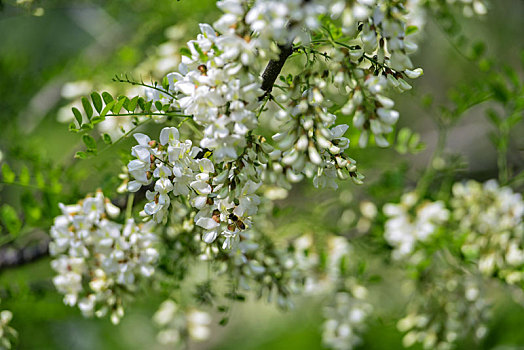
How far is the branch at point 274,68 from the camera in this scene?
518 millimetres

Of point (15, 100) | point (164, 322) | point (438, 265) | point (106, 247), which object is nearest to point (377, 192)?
point (438, 265)

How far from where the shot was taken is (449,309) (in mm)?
1058

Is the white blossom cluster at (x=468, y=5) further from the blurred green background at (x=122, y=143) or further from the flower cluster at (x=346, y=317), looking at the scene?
the flower cluster at (x=346, y=317)

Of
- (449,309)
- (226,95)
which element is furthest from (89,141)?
(449,309)

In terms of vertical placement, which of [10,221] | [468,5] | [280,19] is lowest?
[10,221]

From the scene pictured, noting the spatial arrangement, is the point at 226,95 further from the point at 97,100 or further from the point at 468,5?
the point at 468,5

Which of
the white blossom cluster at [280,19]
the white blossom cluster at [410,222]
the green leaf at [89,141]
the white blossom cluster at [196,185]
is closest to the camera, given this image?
the white blossom cluster at [280,19]

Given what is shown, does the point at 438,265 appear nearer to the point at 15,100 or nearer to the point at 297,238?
the point at 297,238

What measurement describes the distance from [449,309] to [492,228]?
0.62 feet

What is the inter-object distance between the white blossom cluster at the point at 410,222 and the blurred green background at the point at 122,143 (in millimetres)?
129

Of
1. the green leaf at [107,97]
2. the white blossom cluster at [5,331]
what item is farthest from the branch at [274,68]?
the white blossom cluster at [5,331]

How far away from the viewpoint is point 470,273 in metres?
1.06

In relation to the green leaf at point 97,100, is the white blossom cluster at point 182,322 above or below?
below

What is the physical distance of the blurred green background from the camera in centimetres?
111
